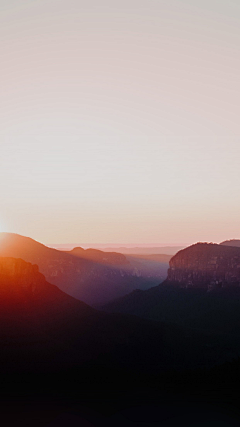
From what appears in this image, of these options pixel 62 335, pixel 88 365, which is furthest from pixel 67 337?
pixel 88 365

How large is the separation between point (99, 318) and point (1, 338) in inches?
1608

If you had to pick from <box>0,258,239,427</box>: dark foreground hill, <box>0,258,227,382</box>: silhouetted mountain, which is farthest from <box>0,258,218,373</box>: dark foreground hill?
<box>0,258,239,427</box>: dark foreground hill

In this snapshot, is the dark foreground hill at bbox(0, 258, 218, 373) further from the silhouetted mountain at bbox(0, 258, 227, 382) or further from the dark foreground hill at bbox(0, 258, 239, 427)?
the dark foreground hill at bbox(0, 258, 239, 427)

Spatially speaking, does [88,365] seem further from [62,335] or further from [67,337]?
[62,335]

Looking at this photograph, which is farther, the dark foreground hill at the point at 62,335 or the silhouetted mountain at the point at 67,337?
the dark foreground hill at the point at 62,335

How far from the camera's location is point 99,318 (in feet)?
449

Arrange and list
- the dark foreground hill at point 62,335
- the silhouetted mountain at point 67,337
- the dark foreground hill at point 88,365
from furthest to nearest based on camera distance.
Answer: the dark foreground hill at point 62,335 → the silhouetted mountain at point 67,337 → the dark foreground hill at point 88,365

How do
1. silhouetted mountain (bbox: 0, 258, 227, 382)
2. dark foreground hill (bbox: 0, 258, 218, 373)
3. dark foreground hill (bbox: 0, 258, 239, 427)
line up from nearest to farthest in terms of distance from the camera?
dark foreground hill (bbox: 0, 258, 239, 427) < silhouetted mountain (bbox: 0, 258, 227, 382) < dark foreground hill (bbox: 0, 258, 218, 373)

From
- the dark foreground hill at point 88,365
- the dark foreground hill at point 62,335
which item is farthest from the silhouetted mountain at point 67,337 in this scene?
the dark foreground hill at point 88,365

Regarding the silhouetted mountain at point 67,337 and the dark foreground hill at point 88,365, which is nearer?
the dark foreground hill at point 88,365

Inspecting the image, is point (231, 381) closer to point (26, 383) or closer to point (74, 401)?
point (74, 401)

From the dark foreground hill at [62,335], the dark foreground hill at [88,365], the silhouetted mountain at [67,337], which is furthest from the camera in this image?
the dark foreground hill at [62,335]

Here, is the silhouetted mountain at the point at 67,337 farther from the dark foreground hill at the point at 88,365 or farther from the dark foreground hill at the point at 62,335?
the dark foreground hill at the point at 88,365

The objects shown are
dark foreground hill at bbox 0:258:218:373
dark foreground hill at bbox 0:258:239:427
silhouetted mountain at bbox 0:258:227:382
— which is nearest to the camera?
dark foreground hill at bbox 0:258:239:427
